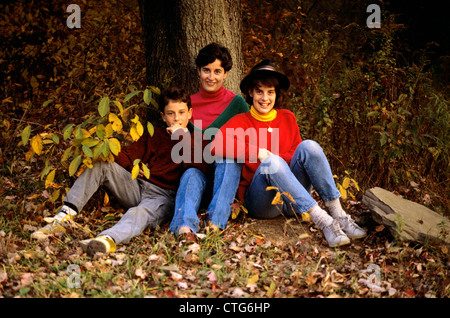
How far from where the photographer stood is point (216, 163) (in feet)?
12.3

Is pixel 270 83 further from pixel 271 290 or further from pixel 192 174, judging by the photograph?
pixel 271 290

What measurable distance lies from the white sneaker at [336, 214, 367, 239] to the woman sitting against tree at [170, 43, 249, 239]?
935 mm

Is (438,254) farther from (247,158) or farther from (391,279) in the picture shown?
(247,158)

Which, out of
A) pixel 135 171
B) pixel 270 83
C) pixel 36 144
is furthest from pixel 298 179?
pixel 36 144

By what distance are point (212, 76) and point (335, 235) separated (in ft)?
5.97

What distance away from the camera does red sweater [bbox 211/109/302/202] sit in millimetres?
3676

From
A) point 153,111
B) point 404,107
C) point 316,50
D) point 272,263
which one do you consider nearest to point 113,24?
point 153,111

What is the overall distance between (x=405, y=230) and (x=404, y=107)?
6.11 ft

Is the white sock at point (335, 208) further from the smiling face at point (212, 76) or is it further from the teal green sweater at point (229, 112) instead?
the smiling face at point (212, 76)

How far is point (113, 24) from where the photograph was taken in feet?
21.0

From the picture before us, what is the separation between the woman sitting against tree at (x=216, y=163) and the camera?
354 centimetres

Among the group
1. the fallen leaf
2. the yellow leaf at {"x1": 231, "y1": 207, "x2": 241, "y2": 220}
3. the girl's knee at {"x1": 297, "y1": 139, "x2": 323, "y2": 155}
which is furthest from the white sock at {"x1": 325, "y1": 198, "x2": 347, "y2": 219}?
the fallen leaf

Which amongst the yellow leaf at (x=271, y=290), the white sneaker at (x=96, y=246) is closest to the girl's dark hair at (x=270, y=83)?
the yellow leaf at (x=271, y=290)

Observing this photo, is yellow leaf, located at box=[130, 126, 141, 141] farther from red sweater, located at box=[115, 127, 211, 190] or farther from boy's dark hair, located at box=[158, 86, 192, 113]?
boy's dark hair, located at box=[158, 86, 192, 113]
